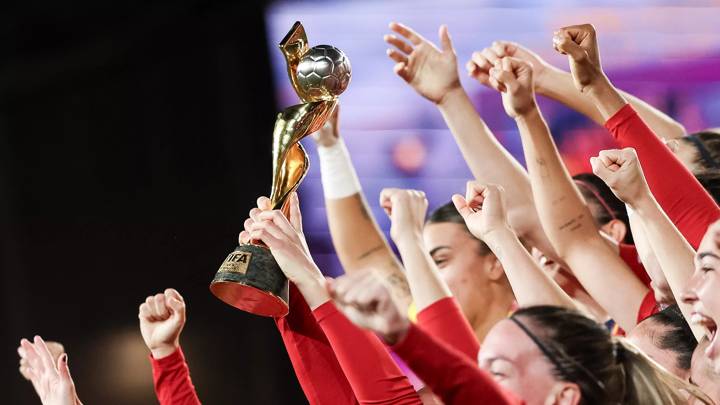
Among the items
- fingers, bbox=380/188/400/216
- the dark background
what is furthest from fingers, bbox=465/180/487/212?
the dark background

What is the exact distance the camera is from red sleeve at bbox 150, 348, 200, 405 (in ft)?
6.04

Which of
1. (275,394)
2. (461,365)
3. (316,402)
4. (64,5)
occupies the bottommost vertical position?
(275,394)

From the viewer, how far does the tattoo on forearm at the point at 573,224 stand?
189 centimetres

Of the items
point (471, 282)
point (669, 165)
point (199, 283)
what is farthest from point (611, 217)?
point (199, 283)

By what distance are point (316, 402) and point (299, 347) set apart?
79 mm

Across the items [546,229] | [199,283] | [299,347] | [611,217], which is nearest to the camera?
[299,347]

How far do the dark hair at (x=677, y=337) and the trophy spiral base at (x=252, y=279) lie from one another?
22.3 inches

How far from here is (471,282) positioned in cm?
223

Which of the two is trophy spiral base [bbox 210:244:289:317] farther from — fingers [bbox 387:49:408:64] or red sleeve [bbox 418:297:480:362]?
fingers [bbox 387:49:408:64]

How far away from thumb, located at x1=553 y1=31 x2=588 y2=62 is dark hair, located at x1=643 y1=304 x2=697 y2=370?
0.39 m

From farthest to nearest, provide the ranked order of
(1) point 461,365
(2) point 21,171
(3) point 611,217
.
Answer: (2) point 21,171
(3) point 611,217
(1) point 461,365

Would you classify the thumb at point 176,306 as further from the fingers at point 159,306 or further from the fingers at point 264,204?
the fingers at point 264,204

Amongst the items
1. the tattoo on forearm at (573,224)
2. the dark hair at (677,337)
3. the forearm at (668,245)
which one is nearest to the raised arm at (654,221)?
the forearm at (668,245)

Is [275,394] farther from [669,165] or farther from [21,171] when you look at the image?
[669,165]
